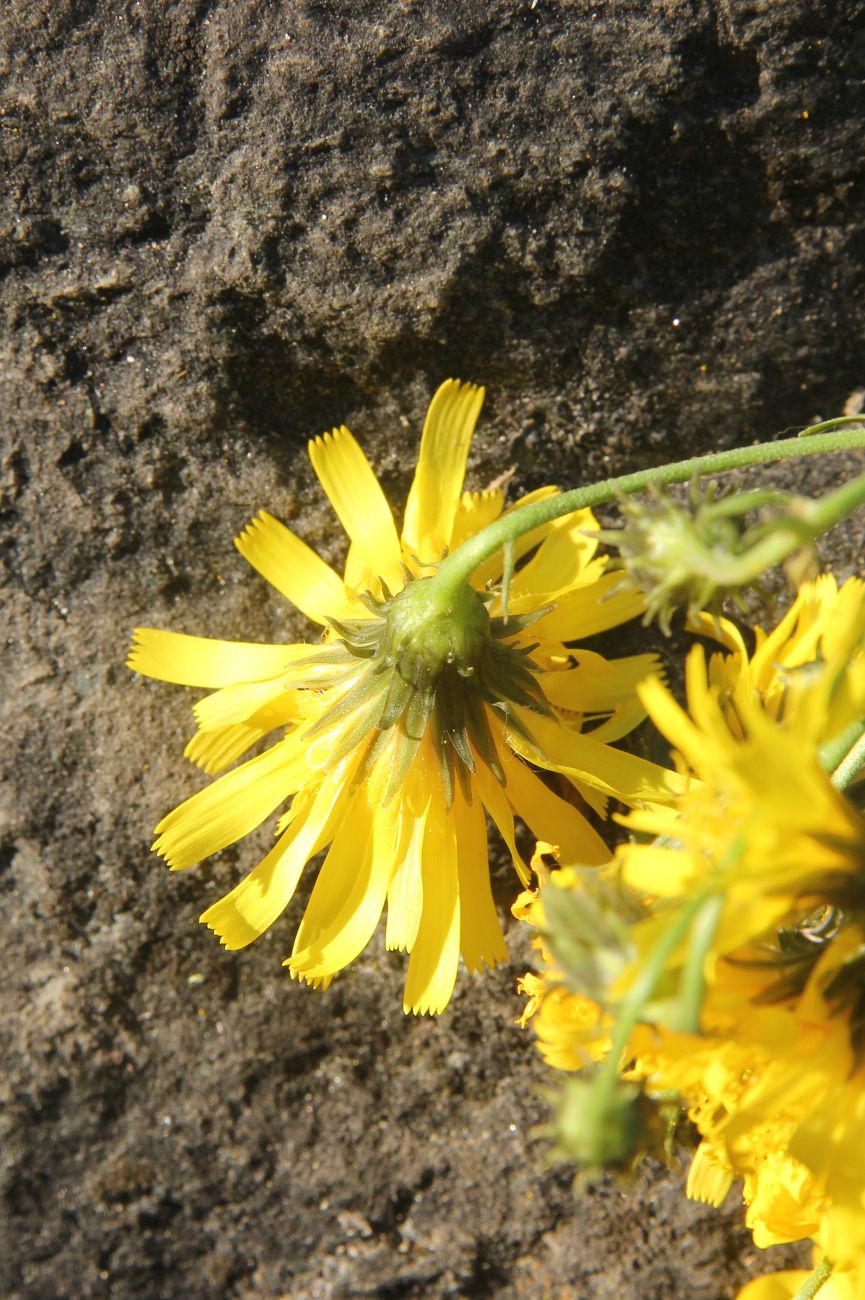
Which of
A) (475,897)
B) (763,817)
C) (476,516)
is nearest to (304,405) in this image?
(476,516)

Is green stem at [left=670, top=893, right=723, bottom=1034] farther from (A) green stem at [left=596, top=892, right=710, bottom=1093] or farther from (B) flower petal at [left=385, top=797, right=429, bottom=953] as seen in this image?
(B) flower petal at [left=385, top=797, right=429, bottom=953]

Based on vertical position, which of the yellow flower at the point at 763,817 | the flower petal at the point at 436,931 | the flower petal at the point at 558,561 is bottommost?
the yellow flower at the point at 763,817

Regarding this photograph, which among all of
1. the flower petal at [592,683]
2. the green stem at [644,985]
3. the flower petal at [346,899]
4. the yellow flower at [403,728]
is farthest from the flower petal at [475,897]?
the green stem at [644,985]

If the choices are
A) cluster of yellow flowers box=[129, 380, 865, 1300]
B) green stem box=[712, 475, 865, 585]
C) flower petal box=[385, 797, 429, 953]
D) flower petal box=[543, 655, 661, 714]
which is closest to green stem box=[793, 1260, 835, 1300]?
cluster of yellow flowers box=[129, 380, 865, 1300]

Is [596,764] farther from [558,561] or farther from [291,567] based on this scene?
[291,567]

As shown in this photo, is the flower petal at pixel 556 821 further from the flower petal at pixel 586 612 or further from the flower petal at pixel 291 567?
the flower petal at pixel 291 567

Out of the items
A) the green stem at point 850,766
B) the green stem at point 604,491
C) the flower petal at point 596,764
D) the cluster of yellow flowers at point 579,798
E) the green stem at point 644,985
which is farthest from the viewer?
the flower petal at point 596,764
